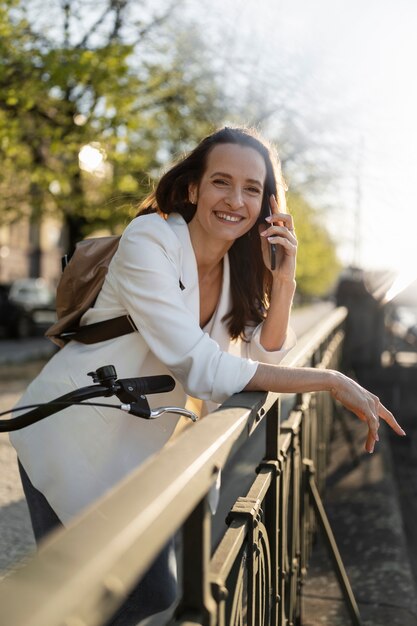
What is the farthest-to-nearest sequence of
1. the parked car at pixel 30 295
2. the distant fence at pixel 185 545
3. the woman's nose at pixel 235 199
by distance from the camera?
the parked car at pixel 30 295, the woman's nose at pixel 235 199, the distant fence at pixel 185 545

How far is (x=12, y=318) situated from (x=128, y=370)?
22474 millimetres

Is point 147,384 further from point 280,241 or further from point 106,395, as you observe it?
point 280,241

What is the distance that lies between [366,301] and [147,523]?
11.1 metres

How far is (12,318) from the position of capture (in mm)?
24188

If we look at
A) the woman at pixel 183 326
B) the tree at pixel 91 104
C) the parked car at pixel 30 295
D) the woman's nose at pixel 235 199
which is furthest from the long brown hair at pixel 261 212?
the parked car at pixel 30 295

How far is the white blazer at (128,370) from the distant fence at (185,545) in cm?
20

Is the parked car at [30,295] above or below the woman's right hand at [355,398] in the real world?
below

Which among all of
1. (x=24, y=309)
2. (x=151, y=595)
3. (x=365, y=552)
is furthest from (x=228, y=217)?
(x=24, y=309)

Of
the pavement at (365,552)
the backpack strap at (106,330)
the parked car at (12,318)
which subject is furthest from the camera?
the parked car at (12,318)

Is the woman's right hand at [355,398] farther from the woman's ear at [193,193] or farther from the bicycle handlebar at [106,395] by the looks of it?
the woman's ear at [193,193]

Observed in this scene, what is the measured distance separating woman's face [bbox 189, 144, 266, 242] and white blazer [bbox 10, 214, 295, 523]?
8.4 inches

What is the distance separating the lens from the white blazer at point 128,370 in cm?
227

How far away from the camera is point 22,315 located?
24.6 m

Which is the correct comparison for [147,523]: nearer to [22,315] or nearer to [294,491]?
[294,491]
